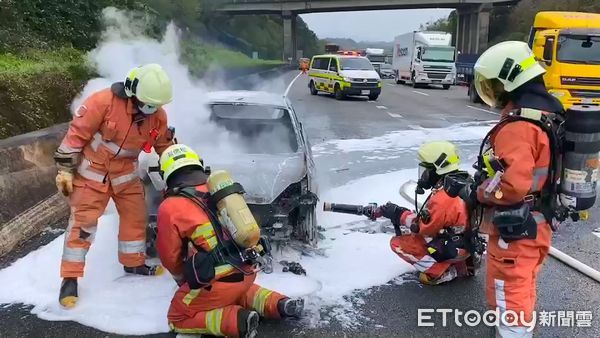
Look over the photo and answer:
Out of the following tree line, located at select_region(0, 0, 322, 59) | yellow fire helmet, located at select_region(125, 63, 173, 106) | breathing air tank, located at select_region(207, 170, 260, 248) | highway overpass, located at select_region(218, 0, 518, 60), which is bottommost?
breathing air tank, located at select_region(207, 170, 260, 248)

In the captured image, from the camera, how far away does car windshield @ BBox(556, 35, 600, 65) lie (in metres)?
13.0

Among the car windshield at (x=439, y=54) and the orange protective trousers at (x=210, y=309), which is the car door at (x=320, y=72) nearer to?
the car windshield at (x=439, y=54)

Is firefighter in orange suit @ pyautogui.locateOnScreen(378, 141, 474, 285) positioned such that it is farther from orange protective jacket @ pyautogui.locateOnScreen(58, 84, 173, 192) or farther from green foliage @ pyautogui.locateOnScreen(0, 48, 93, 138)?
green foliage @ pyautogui.locateOnScreen(0, 48, 93, 138)

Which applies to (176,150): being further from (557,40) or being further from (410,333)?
(557,40)

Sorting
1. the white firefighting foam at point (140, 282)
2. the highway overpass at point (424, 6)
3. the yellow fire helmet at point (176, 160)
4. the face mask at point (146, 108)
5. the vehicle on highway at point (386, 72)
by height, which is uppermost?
the highway overpass at point (424, 6)

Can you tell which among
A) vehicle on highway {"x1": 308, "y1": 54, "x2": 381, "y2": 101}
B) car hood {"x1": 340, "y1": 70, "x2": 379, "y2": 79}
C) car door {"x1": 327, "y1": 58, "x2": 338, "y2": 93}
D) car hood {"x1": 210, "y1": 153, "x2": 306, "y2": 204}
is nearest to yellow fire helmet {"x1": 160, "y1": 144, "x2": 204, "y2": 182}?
car hood {"x1": 210, "y1": 153, "x2": 306, "y2": 204}

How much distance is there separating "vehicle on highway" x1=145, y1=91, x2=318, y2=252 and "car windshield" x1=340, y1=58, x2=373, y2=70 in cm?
1480

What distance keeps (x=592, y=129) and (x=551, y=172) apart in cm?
29

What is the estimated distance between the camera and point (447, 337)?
3.39 m

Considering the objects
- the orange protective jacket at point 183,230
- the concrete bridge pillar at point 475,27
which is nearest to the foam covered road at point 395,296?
the orange protective jacket at point 183,230

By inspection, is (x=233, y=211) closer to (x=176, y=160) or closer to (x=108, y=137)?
(x=176, y=160)

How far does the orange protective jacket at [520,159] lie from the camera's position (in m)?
2.71

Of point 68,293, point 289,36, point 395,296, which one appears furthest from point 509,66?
point 289,36

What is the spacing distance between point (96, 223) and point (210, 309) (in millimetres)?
1152
